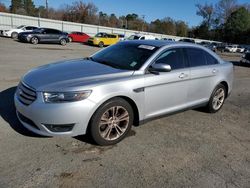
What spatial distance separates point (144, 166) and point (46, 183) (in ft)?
4.16

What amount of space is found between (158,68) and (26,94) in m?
2.07

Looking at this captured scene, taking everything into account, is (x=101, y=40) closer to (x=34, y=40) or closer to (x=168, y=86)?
(x=34, y=40)

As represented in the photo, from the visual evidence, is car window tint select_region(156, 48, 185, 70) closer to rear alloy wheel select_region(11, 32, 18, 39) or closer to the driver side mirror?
the driver side mirror

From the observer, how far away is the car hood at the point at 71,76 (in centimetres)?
374

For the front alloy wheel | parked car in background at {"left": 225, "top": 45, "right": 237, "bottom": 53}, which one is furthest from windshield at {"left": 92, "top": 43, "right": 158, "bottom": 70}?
parked car in background at {"left": 225, "top": 45, "right": 237, "bottom": 53}

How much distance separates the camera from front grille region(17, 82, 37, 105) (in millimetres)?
3760

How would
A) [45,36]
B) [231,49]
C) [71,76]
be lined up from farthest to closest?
[231,49] → [45,36] → [71,76]

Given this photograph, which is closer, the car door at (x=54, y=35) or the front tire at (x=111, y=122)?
the front tire at (x=111, y=122)

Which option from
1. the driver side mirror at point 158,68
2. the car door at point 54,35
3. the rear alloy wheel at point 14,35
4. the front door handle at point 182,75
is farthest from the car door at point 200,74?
the rear alloy wheel at point 14,35

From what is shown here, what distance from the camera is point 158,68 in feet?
14.3

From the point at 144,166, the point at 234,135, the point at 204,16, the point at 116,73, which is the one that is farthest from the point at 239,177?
the point at 204,16

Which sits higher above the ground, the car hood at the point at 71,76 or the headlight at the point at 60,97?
the car hood at the point at 71,76

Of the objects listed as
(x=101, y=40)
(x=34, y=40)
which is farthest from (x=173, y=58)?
(x=101, y=40)

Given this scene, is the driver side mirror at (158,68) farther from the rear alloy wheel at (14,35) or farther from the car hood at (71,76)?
the rear alloy wheel at (14,35)
